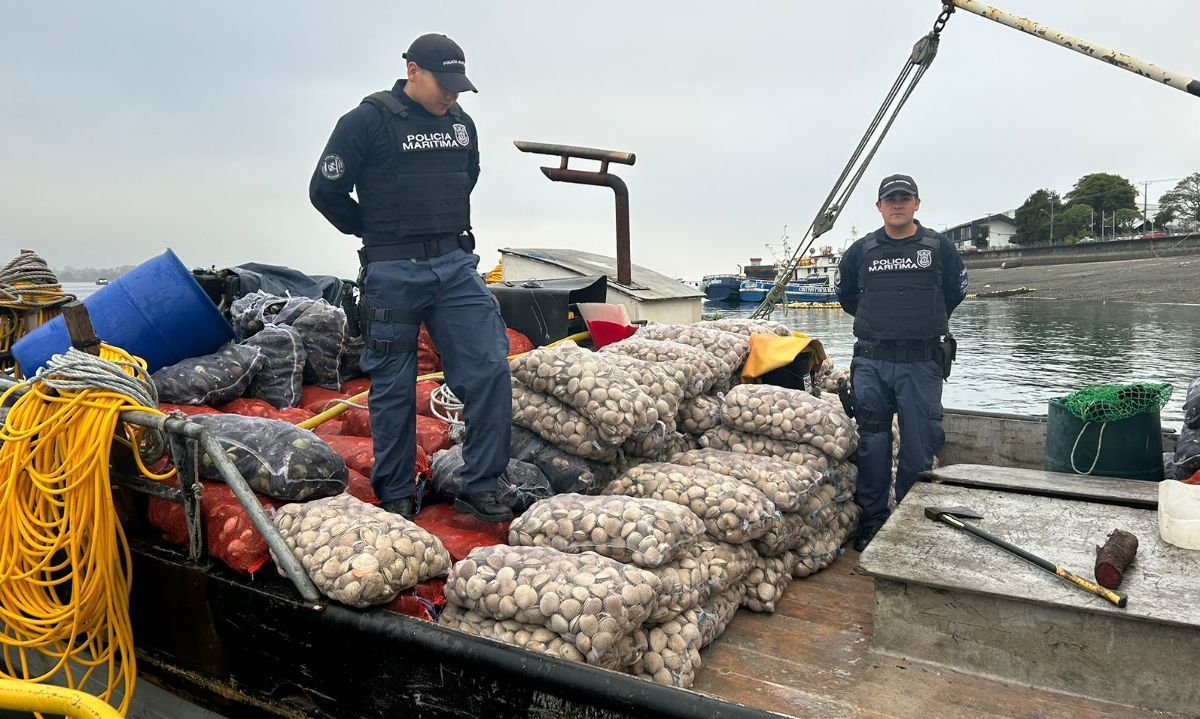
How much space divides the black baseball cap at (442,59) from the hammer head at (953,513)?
8.09 feet

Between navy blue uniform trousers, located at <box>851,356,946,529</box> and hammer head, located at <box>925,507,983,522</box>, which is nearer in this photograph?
hammer head, located at <box>925,507,983,522</box>

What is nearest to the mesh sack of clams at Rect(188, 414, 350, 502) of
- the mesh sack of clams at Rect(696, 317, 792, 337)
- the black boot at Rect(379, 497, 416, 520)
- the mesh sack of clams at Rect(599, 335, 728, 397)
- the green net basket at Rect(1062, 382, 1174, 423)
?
the black boot at Rect(379, 497, 416, 520)

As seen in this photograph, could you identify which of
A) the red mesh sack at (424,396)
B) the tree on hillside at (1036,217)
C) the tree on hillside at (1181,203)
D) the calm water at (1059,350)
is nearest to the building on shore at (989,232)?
the tree on hillside at (1036,217)

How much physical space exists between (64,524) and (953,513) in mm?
3227

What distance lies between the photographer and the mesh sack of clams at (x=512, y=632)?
2.14 meters

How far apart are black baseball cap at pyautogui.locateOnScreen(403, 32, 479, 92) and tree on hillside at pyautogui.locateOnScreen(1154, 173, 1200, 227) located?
82293 mm

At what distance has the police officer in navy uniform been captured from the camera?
397 cm

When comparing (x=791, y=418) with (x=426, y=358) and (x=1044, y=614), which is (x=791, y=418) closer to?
(x=1044, y=614)

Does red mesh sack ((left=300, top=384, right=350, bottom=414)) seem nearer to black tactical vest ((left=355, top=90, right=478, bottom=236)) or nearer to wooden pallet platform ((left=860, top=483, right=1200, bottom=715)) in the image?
black tactical vest ((left=355, top=90, right=478, bottom=236))

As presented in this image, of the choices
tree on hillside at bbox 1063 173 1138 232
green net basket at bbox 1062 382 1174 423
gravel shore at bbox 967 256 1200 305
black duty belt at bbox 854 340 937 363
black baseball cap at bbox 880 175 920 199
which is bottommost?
gravel shore at bbox 967 256 1200 305

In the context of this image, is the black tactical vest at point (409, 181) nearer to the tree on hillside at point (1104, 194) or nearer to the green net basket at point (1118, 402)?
the green net basket at point (1118, 402)

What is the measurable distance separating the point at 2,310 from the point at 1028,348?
25.7 m

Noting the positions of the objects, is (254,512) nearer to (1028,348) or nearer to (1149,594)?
(1149,594)

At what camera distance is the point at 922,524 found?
3.00m
